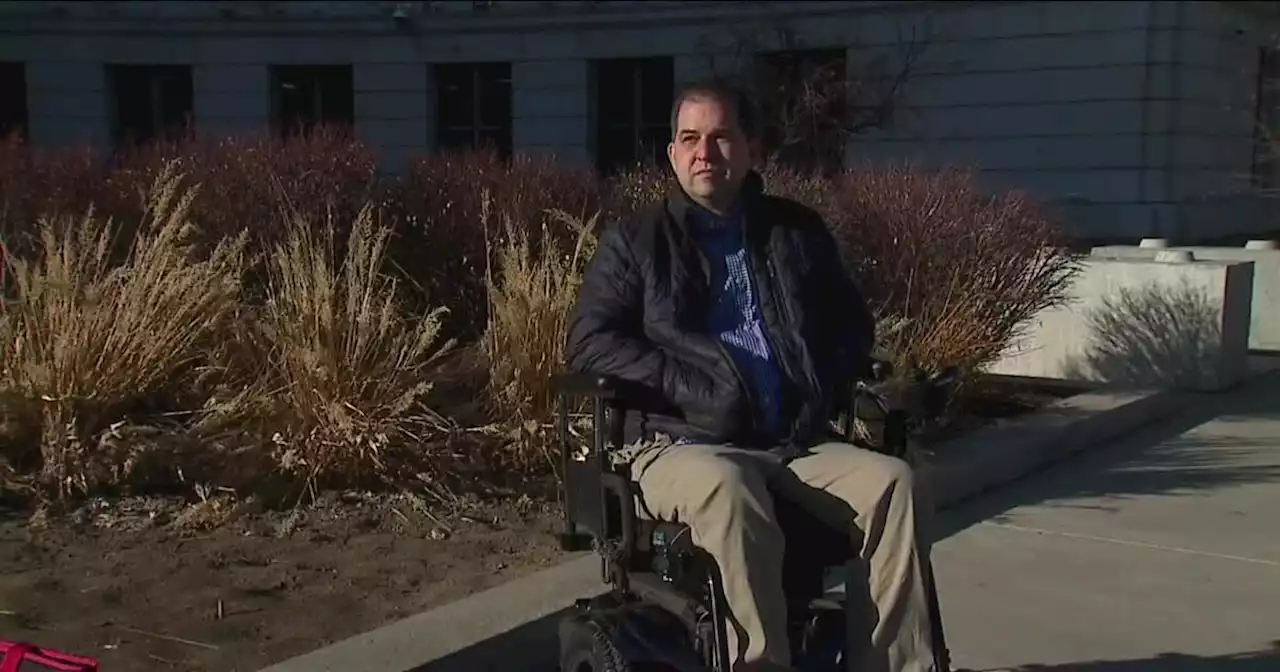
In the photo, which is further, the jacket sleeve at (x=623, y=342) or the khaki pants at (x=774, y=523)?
the jacket sleeve at (x=623, y=342)

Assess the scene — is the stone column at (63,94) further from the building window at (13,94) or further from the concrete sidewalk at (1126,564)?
the concrete sidewalk at (1126,564)

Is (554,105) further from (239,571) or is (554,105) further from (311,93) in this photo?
(239,571)

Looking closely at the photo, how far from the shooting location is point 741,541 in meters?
2.97

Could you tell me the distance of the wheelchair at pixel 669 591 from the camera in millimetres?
3104

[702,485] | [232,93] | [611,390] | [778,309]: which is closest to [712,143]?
[778,309]

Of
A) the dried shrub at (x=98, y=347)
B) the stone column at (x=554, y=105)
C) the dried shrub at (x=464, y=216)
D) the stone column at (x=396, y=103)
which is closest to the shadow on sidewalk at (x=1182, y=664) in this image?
the dried shrub at (x=98, y=347)

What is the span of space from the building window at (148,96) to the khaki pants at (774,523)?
83.6 ft

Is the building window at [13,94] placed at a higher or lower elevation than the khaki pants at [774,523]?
higher

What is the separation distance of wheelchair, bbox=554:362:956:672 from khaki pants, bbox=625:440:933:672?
0.04 m

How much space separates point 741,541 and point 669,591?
0.31 metres

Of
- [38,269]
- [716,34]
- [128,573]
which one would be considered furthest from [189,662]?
[716,34]

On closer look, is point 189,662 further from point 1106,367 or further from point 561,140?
point 561,140

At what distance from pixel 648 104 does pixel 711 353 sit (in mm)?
21685

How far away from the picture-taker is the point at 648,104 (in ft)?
80.5
